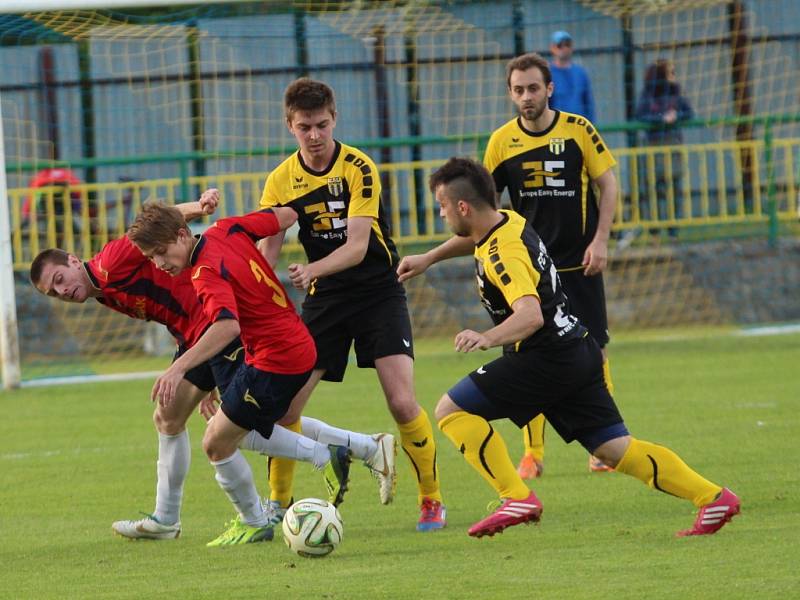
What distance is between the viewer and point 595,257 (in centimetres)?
797

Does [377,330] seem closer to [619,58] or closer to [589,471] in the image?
[589,471]

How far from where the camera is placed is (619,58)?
656 inches

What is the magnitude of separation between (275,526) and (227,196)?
27.7 feet

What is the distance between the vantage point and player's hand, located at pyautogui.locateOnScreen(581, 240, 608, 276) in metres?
7.97

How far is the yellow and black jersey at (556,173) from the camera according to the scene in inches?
321

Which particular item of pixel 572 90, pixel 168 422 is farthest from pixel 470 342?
pixel 572 90

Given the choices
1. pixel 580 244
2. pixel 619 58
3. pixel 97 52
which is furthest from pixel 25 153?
pixel 580 244

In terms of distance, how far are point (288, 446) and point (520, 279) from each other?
4.88 feet

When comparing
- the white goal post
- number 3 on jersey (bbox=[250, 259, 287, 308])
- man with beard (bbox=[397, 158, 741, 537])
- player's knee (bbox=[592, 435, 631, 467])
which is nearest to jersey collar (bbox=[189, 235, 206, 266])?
number 3 on jersey (bbox=[250, 259, 287, 308])

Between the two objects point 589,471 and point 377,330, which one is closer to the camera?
point 377,330

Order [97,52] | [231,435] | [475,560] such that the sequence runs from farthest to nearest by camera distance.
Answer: [97,52] → [231,435] → [475,560]

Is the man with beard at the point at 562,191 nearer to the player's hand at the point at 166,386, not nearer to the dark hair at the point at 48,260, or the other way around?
the dark hair at the point at 48,260

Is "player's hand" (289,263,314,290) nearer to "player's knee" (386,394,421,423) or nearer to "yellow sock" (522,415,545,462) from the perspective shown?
"player's knee" (386,394,421,423)

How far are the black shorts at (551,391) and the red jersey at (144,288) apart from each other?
4.15 feet
